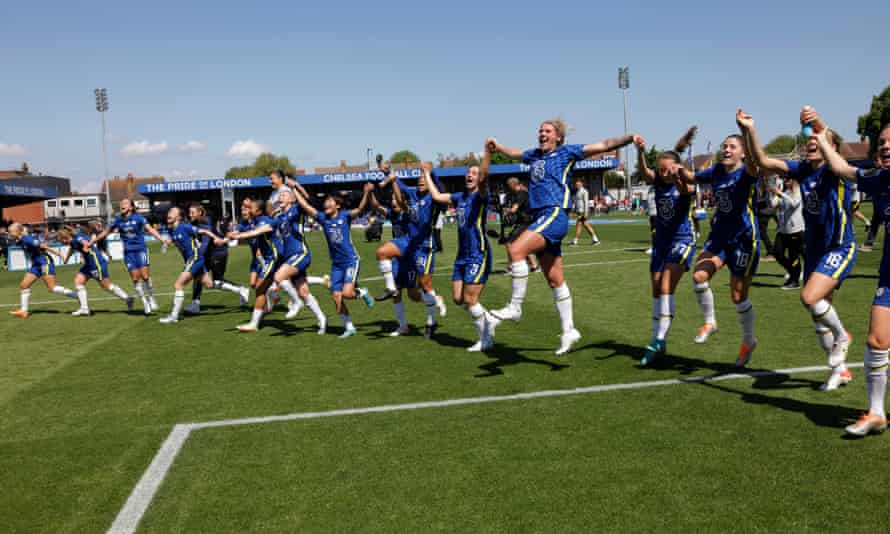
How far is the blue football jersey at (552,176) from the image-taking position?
693cm

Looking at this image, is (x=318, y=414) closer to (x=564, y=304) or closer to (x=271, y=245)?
(x=564, y=304)

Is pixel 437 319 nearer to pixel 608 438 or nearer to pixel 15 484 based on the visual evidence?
pixel 608 438

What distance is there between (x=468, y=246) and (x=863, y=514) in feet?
17.5

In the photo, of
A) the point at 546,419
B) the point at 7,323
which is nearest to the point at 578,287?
the point at 546,419

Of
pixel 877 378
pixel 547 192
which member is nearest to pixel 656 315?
pixel 547 192

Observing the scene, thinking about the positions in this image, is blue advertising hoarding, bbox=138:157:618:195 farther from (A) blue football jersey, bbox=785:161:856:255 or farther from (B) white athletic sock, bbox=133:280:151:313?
(A) blue football jersey, bbox=785:161:856:255

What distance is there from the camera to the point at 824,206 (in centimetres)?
576

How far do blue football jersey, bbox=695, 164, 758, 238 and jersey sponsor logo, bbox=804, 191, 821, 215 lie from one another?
2.25 ft

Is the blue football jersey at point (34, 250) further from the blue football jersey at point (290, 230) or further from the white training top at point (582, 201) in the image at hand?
the white training top at point (582, 201)

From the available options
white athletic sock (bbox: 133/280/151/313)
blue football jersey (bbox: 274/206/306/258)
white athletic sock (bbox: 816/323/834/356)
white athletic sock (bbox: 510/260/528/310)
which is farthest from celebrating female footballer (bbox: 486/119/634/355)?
white athletic sock (bbox: 133/280/151/313)

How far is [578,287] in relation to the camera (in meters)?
13.4

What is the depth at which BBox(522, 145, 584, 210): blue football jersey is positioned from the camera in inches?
273

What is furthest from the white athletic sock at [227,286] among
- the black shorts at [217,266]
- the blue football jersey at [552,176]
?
the blue football jersey at [552,176]

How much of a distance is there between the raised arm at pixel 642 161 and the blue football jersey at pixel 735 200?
2.05 ft
